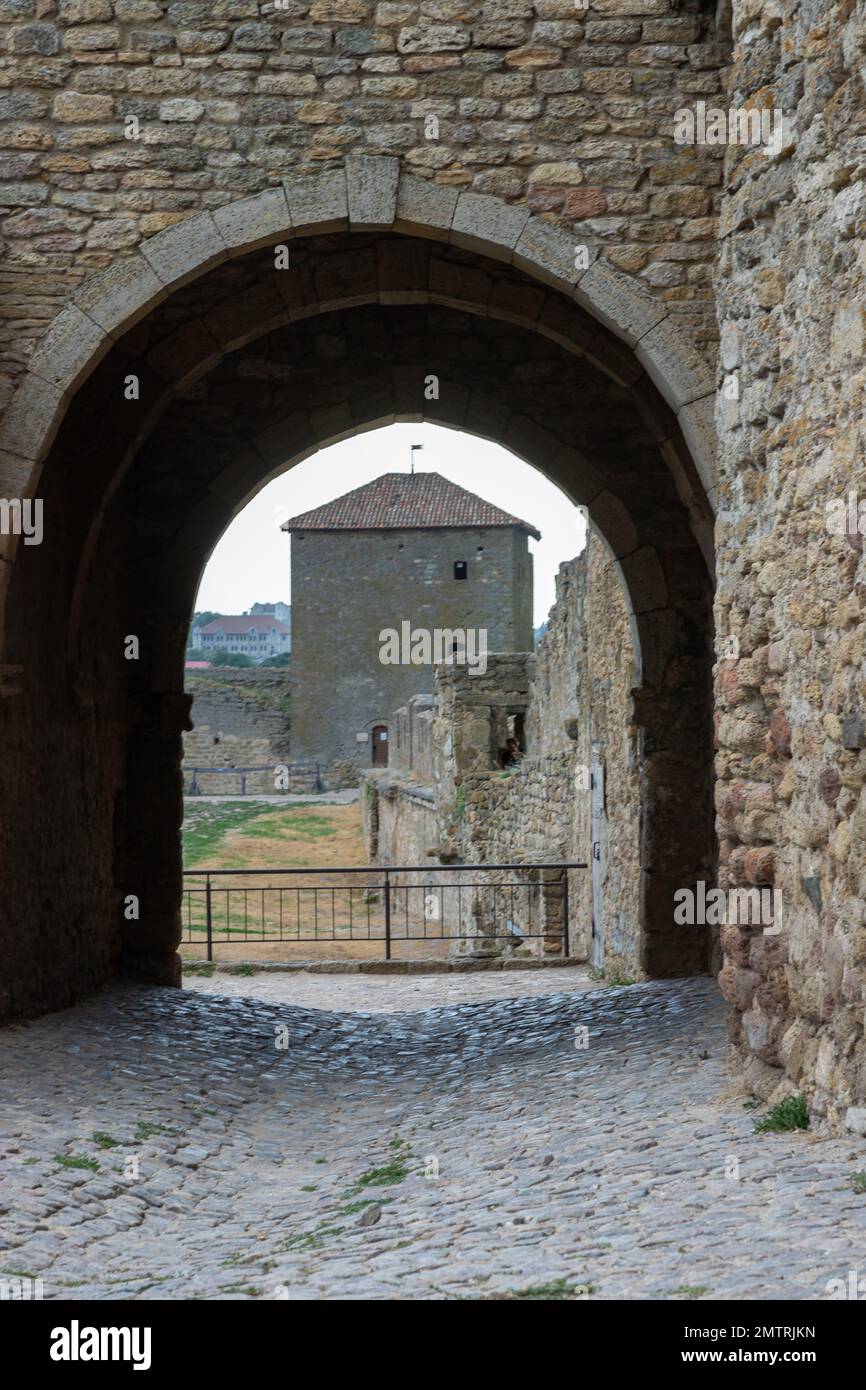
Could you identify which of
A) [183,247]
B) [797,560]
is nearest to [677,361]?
[797,560]

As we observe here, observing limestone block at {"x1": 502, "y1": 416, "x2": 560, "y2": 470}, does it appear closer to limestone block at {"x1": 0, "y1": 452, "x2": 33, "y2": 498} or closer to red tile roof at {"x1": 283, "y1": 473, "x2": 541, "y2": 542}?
limestone block at {"x1": 0, "y1": 452, "x2": 33, "y2": 498}

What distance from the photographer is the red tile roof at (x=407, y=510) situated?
47.1m

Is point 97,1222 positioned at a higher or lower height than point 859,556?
lower

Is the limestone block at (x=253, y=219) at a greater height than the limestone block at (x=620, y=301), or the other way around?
the limestone block at (x=253, y=219)

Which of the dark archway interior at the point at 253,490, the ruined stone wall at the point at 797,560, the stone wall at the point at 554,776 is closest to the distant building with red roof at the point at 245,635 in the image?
the stone wall at the point at 554,776

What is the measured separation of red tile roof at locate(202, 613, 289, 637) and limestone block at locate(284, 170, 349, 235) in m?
124

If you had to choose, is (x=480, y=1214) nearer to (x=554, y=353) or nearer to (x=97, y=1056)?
(x=97, y=1056)

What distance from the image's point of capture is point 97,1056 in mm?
6785

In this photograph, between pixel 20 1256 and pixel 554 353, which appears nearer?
pixel 20 1256

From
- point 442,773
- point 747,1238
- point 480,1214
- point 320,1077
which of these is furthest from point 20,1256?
point 442,773

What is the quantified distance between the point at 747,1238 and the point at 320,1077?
169 inches

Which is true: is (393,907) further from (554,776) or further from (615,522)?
(615,522)

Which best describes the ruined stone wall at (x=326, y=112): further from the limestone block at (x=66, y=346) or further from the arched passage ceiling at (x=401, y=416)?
the arched passage ceiling at (x=401, y=416)

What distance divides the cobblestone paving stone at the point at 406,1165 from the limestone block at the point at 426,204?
3748 millimetres
